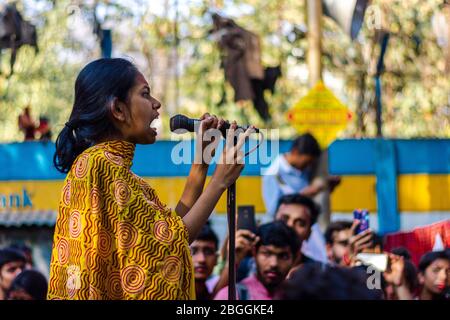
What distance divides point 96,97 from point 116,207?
1.17 feet

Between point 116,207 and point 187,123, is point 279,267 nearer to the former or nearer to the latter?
point 187,123

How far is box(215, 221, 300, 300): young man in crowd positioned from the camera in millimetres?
5277

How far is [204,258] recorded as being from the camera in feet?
19.1

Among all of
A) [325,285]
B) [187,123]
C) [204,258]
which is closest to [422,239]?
[204,258]

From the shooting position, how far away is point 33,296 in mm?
5398

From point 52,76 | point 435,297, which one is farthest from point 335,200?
point 52,76

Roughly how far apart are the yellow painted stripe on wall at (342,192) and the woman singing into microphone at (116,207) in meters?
6.53

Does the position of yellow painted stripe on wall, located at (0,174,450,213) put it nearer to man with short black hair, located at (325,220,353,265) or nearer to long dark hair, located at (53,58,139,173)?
man with short black hair, located at (325,220,353,265)

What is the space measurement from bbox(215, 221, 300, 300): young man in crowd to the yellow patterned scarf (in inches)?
92.2

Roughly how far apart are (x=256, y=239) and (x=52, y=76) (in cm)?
1246

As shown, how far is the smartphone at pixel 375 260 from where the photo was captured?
5.24 metres

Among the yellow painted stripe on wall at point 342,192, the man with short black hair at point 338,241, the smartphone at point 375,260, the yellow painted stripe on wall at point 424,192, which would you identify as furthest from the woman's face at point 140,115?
the yellow painted stripe on wall at point 424,192

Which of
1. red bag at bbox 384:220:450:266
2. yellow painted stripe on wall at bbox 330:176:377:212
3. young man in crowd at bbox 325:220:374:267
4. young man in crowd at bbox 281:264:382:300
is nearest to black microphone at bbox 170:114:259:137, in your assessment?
young man in crowd at bbox 281:264:382:300
